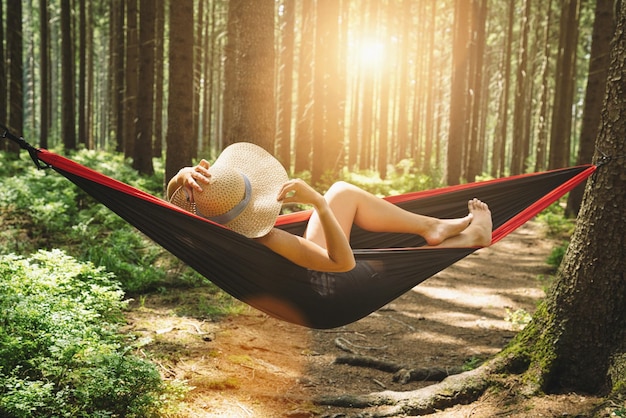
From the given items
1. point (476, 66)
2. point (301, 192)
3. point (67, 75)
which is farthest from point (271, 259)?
point (476, 66)

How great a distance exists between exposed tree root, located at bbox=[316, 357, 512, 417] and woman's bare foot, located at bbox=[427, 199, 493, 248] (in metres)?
0.61

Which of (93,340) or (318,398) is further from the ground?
(93,340)

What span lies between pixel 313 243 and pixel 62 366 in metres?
1.24

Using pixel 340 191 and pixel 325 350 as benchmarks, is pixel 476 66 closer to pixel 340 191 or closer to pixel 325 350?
pixel 325 350

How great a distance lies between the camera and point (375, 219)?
2.84 metres

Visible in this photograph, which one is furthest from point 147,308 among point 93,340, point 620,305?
point 620,305

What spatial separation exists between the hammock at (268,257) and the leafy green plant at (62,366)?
0.57 m

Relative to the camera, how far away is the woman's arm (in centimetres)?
221

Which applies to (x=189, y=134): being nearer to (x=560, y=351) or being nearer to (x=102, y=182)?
(x=102, y=182)

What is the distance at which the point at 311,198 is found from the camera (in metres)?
2.20

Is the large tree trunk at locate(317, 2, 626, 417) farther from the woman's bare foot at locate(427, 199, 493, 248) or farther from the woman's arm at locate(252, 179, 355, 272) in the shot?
the woman's arm at locate(252, 179, 355, 272)

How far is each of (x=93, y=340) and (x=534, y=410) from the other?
2061 millimetres


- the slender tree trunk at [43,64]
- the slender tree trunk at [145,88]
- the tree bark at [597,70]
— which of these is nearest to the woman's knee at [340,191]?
the tree bark at [597,70]

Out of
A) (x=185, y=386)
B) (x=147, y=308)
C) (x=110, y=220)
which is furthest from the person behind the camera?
(x=110, y=220)
